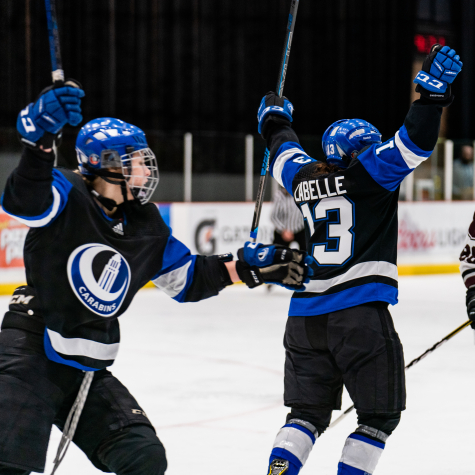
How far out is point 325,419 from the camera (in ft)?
7.70

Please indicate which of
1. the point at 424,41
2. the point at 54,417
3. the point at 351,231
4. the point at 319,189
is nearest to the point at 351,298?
the point at 351,231


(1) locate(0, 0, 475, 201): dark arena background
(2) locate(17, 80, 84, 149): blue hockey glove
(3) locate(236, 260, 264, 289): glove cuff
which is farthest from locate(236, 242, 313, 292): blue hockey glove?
(1) locate(0, 0, 475, 201): dark arena background

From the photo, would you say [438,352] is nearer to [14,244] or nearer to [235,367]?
[235,367]

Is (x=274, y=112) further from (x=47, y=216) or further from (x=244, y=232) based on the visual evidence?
(x=244, y=232)

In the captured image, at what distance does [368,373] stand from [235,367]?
94.9 inches

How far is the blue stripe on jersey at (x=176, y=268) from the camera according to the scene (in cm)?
207

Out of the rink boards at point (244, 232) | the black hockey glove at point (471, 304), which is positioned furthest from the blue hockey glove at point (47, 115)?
the rink boards at point (244, 232)

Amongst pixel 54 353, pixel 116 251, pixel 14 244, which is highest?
pixel 116 251

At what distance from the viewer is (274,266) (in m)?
1.99

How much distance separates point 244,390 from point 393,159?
2.16 meters

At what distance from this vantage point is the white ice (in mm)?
2975

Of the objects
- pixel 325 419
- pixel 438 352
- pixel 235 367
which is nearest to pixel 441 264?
pixel 438 352

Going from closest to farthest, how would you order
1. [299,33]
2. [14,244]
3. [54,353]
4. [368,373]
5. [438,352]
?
[54,353] → [368,373] → [438,352] → [14,244] → [299,33]

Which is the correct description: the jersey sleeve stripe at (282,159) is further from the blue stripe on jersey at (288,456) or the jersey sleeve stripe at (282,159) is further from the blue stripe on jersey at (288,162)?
the blue stripe on jersey at (288,456)
